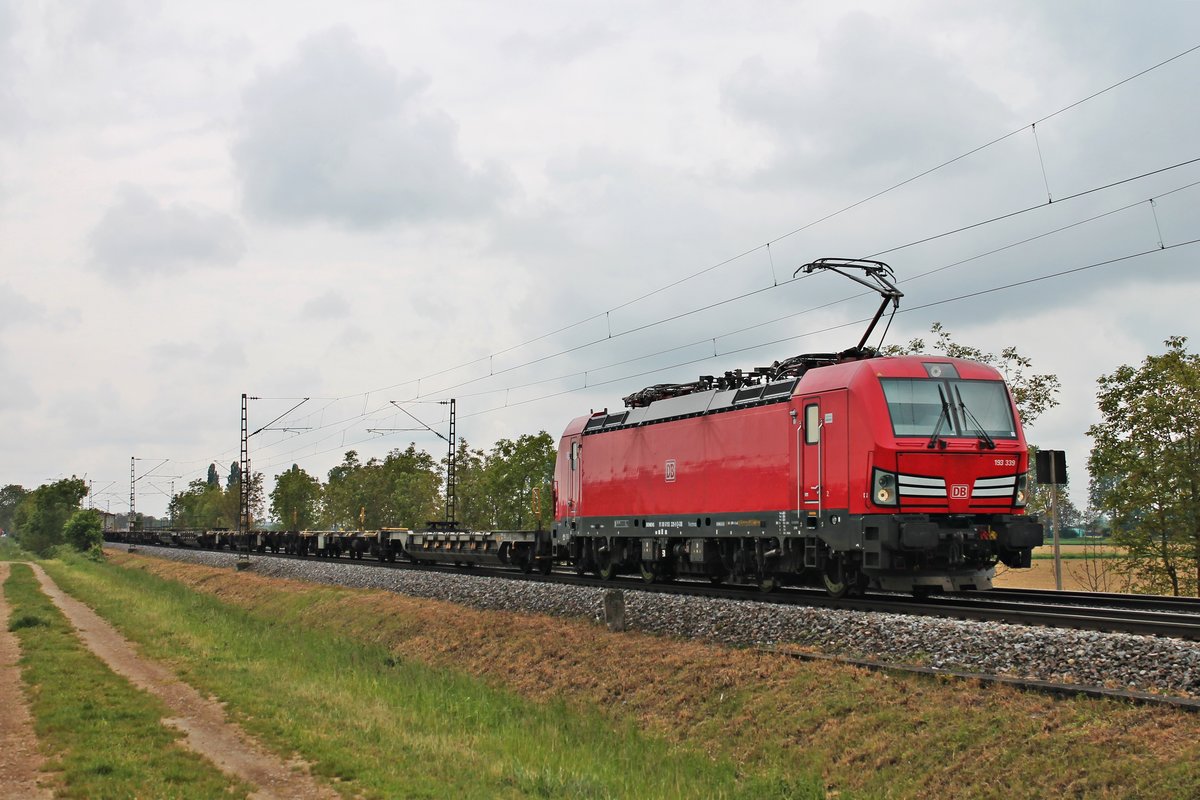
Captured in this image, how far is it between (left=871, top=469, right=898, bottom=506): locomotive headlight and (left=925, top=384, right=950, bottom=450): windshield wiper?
34.1 inches

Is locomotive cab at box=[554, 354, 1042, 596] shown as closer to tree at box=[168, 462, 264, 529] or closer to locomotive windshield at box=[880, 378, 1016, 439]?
locomotive windshield at box=[880, 378, 1016, 439]

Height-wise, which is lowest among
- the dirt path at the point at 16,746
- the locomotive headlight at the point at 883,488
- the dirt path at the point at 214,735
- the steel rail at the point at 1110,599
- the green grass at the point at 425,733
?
the green grass at the point at 425,733

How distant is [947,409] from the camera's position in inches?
715

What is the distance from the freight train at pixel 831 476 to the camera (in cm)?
1756

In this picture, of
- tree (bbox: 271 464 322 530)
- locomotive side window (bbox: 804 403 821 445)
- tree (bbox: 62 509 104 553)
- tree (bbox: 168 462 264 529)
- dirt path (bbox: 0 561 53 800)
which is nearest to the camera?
dirt path (bbox: 0 561 53 800)

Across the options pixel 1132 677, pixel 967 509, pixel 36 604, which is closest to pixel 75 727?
pixel 1132 677

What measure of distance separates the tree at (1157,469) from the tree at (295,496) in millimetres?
85567

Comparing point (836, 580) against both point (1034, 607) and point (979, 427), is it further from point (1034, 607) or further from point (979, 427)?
point (979, 427)

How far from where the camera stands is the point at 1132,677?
1101 cm

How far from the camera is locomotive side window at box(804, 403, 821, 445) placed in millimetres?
19078

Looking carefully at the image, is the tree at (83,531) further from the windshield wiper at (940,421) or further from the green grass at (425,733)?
the windshield wiper at (940,421)

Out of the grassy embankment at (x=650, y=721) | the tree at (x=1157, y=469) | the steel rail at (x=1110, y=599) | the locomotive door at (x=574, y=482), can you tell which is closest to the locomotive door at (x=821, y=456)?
the steel rail at (x=1110, y=599)

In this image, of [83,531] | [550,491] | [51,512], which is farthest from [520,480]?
[51,512]

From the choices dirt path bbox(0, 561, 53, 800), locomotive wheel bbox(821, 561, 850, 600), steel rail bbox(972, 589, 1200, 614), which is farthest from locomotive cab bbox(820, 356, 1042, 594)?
dirt path bbox(0, 561, 53, 800)
